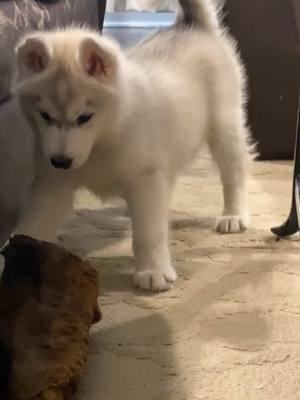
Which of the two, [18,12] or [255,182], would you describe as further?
[255,182]

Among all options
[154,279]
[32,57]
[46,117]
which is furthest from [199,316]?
[32,57]

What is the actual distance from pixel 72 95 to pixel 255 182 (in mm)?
1101

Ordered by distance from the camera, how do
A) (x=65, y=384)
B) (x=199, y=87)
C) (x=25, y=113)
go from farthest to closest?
(x=199, y=87)
(x=25, y=113)
(x=65, y=384)

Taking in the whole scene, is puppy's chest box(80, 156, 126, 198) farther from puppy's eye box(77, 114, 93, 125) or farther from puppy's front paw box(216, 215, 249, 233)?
puppy's front paw box(216, 215, 249, 233)

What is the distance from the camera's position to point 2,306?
3.95ft

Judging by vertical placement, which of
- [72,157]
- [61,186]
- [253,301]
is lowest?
[253,301]

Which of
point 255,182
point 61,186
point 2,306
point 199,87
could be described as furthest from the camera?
point 255,182

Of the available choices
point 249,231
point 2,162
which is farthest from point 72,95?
point 249,231

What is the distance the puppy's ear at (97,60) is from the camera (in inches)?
55.7

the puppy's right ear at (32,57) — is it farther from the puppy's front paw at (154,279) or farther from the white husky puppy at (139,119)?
the puppy's front paw at (154,279)

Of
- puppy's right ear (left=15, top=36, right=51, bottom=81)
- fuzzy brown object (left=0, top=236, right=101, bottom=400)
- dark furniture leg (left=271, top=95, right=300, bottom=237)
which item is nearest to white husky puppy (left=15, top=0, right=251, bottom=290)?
puppy's right ear (left=15, top=36, right=51, bottom=81)

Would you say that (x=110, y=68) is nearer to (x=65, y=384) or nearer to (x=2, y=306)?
(x=2, y=306)

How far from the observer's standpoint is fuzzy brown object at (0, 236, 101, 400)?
1.07 m

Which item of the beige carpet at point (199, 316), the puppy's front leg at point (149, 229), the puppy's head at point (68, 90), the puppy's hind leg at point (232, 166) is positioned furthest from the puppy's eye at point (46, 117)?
the puppy's hind leg at point (232, 166)
